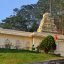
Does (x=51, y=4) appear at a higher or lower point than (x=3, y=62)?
higher

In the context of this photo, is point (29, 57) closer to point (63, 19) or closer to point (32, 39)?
point (32, 39)

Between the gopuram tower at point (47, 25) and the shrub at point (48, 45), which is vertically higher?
the gopuram tower at point (47, 25)

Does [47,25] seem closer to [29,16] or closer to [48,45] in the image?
[48,45]

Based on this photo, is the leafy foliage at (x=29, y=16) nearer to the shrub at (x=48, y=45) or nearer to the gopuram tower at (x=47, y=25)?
the gopuram tower at (x=47, y=25)

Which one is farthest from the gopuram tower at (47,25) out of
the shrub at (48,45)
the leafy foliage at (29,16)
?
Answer: the leafy foliage at (29,16)

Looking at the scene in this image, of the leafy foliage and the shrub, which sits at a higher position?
the leafy foliage

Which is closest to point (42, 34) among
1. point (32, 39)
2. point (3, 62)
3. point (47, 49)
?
point (32, 39)

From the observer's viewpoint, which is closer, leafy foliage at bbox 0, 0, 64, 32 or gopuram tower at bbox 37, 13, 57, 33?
gopuram tower at bbox 37, 13, 57, 33

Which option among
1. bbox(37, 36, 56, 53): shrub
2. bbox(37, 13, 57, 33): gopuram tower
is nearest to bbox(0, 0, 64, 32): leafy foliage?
bbox(37, 13, 57, 33): gopuram tower

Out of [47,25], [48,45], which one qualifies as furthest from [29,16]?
[48,45]

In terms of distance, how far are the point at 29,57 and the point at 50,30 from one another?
12041 millimetres

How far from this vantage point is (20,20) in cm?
4284

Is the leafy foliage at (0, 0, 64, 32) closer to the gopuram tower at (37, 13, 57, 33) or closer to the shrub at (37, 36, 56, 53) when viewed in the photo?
the gopuram tower at (37, 13, 57, 33)

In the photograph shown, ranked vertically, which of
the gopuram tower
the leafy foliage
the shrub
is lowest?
the shrub
